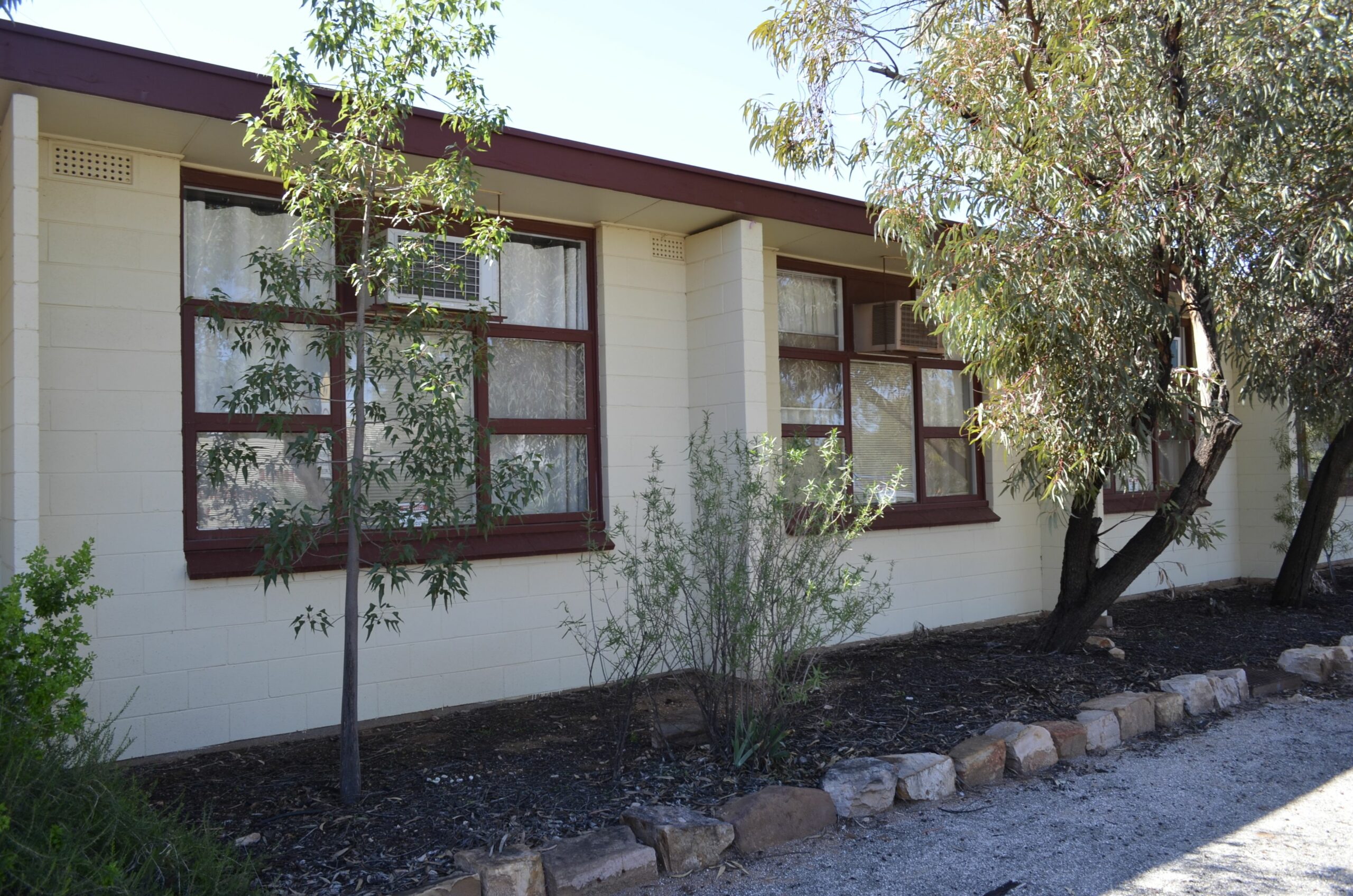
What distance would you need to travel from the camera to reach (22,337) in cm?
450

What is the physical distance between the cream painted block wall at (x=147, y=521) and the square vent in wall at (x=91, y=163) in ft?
0.16

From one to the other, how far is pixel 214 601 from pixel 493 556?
163 cm

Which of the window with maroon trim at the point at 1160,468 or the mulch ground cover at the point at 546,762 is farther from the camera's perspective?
the window with maroon trim at the point at 1160,468

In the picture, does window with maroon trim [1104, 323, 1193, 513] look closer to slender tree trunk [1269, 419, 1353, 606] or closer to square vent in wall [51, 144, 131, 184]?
slender tree trunk [1269, 419, 1353, 606]

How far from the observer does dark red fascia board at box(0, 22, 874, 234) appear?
15.0 ft

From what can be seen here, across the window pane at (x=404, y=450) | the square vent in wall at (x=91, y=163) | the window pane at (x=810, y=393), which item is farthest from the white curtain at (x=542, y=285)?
the square vent in wall at (x=91, y=163)

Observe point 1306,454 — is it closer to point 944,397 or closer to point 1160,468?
point 1160,468

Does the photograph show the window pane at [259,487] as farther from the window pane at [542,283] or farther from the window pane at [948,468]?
the window pane at [948,468]

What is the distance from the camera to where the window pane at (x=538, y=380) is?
6.75 metres

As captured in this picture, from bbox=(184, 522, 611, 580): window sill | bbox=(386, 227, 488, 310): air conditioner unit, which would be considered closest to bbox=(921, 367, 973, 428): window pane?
bbox=(184, 522, 611, 580): window sill

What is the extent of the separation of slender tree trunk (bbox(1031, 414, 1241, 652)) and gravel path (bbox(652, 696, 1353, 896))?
181cm

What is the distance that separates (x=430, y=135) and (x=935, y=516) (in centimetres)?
539

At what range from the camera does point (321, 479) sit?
5914 mm

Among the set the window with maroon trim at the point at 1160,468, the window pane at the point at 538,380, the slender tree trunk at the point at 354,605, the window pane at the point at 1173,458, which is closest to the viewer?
the slender tree trunk at the point at 354,605
